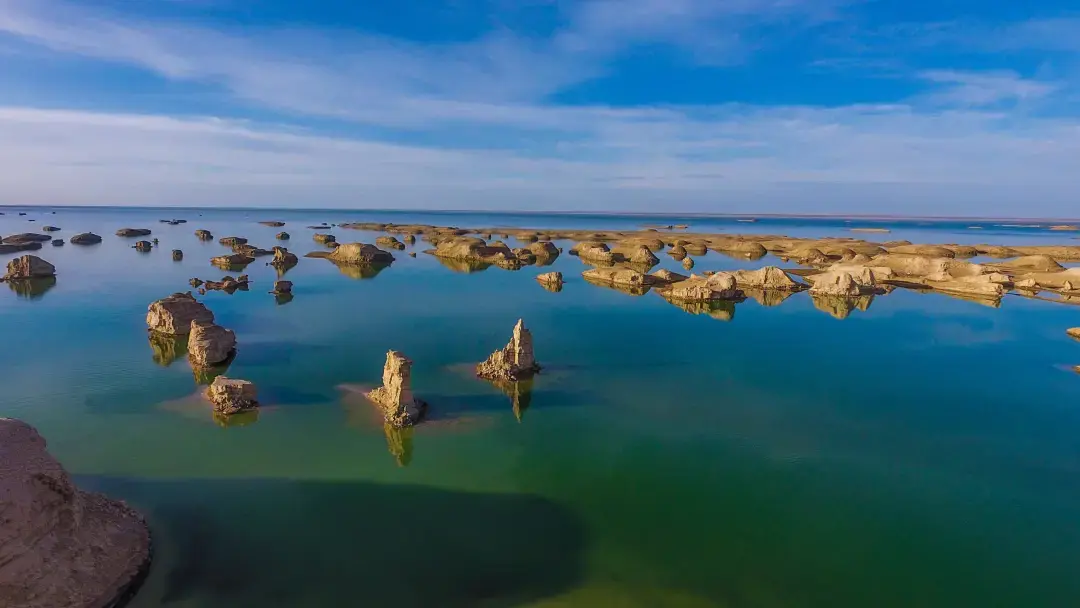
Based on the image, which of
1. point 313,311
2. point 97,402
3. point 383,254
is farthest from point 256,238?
point 97,402

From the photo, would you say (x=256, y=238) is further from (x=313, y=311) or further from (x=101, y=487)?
(x=101, y=487)

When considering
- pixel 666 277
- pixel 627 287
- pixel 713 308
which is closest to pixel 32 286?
pixel 627 287

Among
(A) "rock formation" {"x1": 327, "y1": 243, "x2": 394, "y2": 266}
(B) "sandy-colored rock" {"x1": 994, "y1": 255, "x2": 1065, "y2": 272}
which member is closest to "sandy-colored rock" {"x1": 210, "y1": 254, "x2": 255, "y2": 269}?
(A) "rock formation" {"x1": 327, "y1": 243, "x2": 394, "y2": 266}

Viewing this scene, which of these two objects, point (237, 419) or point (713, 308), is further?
point (713, 308)

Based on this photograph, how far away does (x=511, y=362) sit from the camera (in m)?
26.2

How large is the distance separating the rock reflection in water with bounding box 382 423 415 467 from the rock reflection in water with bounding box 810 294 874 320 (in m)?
36.3

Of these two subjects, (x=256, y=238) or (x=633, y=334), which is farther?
(x=256, y=238)

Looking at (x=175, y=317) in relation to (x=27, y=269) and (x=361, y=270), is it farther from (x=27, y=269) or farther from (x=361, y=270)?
(x=27, y=269)

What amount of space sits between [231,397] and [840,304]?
4714 centimetres

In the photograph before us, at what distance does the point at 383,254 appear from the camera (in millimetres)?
73062

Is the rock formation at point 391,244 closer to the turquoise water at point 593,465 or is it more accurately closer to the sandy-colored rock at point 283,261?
the sandy-colored rock at point 283,261

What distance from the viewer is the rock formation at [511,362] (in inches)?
1025

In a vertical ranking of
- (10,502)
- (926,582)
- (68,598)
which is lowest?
(926,582)

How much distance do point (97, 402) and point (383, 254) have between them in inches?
2041
